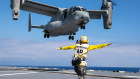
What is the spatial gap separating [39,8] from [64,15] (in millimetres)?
6875

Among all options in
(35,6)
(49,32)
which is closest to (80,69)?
(49,32)

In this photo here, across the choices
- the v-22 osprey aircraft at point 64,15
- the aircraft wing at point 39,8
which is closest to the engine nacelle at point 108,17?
the v-22 osprey aircraft at point 64,15

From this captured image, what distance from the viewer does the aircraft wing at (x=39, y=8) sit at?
34688 millimetres

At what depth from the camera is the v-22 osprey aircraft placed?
2669 centimetres

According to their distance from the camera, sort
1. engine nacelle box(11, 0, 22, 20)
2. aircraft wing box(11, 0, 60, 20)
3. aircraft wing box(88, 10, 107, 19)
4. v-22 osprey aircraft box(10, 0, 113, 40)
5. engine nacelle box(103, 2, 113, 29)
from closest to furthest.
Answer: engine nacelle box(11, 0, 22, 20) < v-22 osprey aircraft box(10, 0, 113, 40) < aircraft wing box(11, 0, 60, 20) < engine nacelle box(103, 2, 113, 29) < aircraft wing box(88, 10, 107, 19)

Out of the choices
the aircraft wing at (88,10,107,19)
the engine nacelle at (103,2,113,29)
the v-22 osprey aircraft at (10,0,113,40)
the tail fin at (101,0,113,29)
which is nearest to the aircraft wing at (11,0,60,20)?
the v-22 osprey aircraft at (10,0,113,40)

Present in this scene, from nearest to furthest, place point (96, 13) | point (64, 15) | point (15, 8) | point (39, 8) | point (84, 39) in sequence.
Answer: point (84, 39) → point (15, 8) → point (64, 15) → point (39, 8) → point (96, 13)

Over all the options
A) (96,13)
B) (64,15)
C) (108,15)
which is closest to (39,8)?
(64,15)

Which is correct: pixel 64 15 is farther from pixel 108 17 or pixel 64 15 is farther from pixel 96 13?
pixel 108 17

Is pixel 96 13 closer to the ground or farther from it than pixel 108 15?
farther from it

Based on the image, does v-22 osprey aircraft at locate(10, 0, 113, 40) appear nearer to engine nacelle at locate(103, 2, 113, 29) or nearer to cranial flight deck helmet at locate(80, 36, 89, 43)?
engine nacelle at locate(103, 2, 113, 29)

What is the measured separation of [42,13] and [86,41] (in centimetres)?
3123

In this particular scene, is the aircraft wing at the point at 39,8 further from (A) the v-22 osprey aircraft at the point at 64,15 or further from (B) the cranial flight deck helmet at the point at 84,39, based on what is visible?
(B) the cranial flight deck helmet at the point at 84,39

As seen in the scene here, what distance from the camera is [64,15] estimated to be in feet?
105
